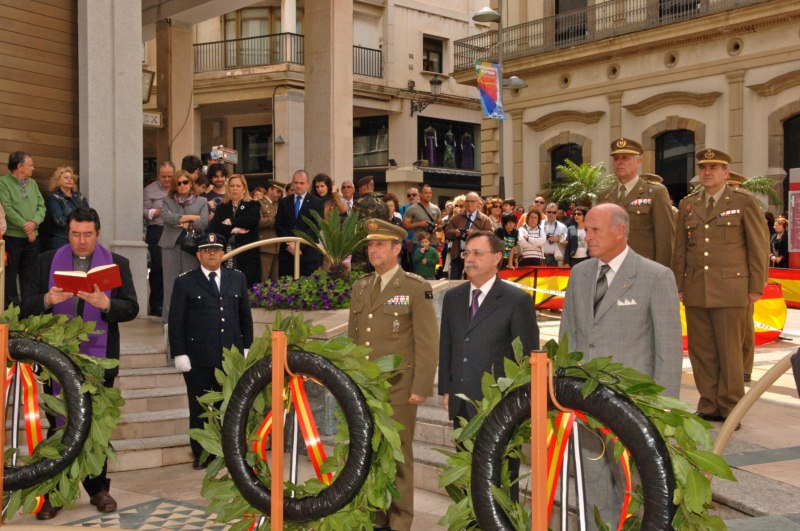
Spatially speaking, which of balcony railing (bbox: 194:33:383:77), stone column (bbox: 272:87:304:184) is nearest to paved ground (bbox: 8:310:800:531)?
stone column (bbox: 272:87:304:184)

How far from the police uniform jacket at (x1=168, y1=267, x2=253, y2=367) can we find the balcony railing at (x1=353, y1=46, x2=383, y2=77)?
26.4m

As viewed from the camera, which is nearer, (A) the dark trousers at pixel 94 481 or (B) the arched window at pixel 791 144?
(A) the dark trousers at pixel 94 481

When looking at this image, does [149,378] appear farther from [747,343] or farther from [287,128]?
[287,128]

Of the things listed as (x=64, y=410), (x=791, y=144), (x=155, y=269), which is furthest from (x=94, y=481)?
(x=791, y=144)

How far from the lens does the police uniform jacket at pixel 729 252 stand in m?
6.84

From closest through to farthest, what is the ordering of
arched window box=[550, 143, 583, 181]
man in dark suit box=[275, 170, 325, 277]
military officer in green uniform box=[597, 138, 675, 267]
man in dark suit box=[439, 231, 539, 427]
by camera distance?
man in dark suit box=[439, 231, 539, 427] < military officer in green uniform box=[597, 138, 675, 267] < man in dark suit box=[275, 170, 325, 277] < arched window box=[550, 143, 583, 181]

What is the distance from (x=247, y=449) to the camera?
484 centimetres

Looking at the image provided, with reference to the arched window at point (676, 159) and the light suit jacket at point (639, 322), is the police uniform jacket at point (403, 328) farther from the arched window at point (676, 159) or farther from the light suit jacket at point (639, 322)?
the arched window at point (676, 159)

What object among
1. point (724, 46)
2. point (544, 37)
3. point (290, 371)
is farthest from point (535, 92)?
point (290, 371)

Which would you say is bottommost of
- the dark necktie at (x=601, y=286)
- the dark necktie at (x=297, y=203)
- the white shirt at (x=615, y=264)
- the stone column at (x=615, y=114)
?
the dark necktie at (x=601, y=286)

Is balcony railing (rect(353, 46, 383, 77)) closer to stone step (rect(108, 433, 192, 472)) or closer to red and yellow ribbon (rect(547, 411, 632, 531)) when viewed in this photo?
stone step (rect(108, 433, 192, 472))

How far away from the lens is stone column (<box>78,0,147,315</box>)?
11469mm

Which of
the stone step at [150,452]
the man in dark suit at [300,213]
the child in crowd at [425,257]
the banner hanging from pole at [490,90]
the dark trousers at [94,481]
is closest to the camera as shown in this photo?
Answer: the dark trousers at [94,481]

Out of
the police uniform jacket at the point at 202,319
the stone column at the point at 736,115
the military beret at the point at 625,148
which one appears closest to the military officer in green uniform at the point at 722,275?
the military beret at the point at 625,148
